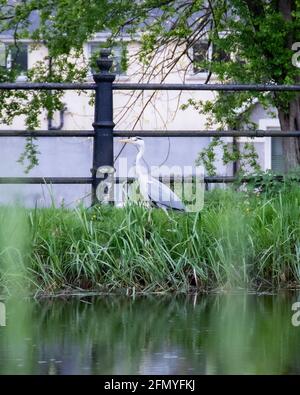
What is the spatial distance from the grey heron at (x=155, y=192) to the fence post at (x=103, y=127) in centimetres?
30

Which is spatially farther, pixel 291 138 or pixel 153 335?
pixel 291 138

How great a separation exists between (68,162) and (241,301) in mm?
4851

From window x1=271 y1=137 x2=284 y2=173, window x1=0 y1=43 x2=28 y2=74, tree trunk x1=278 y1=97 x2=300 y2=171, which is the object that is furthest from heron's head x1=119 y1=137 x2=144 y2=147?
window x1=271 y1=137 x2=284 y2=173

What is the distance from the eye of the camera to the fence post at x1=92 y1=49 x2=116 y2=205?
12133 millimetres

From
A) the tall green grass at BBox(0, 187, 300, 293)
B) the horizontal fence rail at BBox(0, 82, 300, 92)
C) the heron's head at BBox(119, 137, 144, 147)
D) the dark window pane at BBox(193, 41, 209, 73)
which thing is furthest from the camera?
the dark window pane at BBox(193, 41, 209, 73)

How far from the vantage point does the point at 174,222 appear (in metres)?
10.4

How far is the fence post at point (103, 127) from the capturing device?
12.1 m

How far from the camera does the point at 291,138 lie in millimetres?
13930

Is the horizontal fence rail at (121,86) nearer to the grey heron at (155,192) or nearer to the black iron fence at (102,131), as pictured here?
the black iron fence at (102,131)

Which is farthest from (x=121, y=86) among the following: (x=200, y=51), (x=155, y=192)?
(x=200, y=51)

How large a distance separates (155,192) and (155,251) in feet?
5.70

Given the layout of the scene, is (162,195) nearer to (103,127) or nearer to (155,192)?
(155,192)

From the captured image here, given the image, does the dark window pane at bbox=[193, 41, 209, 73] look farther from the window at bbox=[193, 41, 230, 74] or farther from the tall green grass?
the tall green grass
